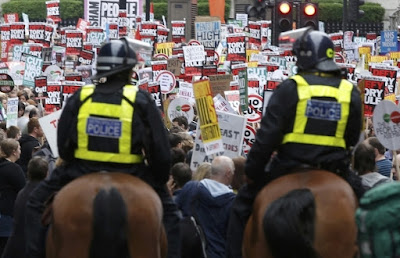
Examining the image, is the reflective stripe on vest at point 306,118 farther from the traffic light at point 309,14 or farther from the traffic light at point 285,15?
the traffic light at point 285,15

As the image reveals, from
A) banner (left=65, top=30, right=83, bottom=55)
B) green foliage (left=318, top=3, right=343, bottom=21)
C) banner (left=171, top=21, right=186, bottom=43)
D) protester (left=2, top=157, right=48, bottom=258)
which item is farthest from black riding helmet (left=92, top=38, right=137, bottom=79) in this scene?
green foliage (left=318, top=3, right=343, bottom=21)

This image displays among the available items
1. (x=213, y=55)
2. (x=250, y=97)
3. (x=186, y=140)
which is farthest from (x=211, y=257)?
(x=213, y=55)

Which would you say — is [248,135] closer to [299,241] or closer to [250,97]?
[250,97]

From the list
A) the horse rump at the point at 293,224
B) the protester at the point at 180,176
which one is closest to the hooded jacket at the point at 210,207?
the protester at the point at 180,176

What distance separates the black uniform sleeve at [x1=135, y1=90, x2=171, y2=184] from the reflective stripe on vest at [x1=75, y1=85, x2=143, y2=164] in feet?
0.25

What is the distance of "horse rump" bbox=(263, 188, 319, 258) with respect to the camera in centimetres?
727

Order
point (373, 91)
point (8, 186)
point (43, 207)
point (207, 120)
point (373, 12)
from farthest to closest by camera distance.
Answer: point (373, 12), point (373, 91), point (207, 120), point (8, 186), point (43, 207)

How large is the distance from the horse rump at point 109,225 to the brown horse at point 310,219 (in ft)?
2.87

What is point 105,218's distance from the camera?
740cm

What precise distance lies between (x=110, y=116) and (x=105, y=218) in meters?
Answer: 0.77

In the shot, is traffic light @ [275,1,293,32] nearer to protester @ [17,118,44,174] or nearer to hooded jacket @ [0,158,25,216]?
protester @ [17,118,44,174]

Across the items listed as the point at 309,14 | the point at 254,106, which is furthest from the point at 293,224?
the point at 309,14

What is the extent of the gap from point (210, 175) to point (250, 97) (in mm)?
8245

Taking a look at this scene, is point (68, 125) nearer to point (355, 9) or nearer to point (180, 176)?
point (180, 176)
